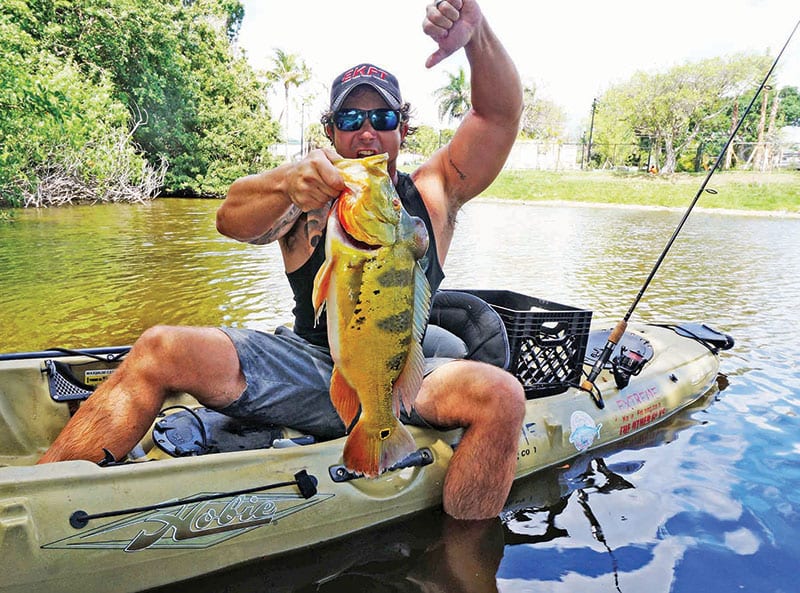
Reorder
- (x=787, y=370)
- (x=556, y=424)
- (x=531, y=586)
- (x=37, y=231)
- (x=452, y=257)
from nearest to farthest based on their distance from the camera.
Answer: (x=531, y=586), (x=556, y=424), (x=787, y=370), (x=452, y=257), (x=37, y=231)

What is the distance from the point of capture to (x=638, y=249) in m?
16.2

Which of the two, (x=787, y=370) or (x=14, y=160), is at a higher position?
(x=14, y=160)

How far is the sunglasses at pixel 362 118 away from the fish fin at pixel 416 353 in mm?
1122

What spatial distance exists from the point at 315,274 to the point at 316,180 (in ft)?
3.52

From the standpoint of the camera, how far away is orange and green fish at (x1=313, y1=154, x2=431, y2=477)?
204cm

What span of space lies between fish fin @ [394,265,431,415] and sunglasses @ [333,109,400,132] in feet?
3.68

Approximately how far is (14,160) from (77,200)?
472 inches

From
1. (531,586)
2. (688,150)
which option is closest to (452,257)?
(531,586)

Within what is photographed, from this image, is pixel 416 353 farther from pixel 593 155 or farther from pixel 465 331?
pixel 593 155

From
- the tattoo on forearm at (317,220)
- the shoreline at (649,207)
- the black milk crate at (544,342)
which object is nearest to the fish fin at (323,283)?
the tattoo on forearm at (317,220)

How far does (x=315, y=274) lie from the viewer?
10.2ft

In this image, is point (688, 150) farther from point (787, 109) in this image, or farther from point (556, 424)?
point (556, 424)

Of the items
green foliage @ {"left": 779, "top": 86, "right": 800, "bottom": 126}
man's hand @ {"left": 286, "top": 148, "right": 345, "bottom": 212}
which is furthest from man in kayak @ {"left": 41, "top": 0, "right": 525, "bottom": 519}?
green foliage @ {"left": 779, "top": 86, "right": 800, "bottom": 126}

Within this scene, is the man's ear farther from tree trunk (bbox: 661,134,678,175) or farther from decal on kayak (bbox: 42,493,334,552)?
tree trunk (bbox: 661,134,678,175)
